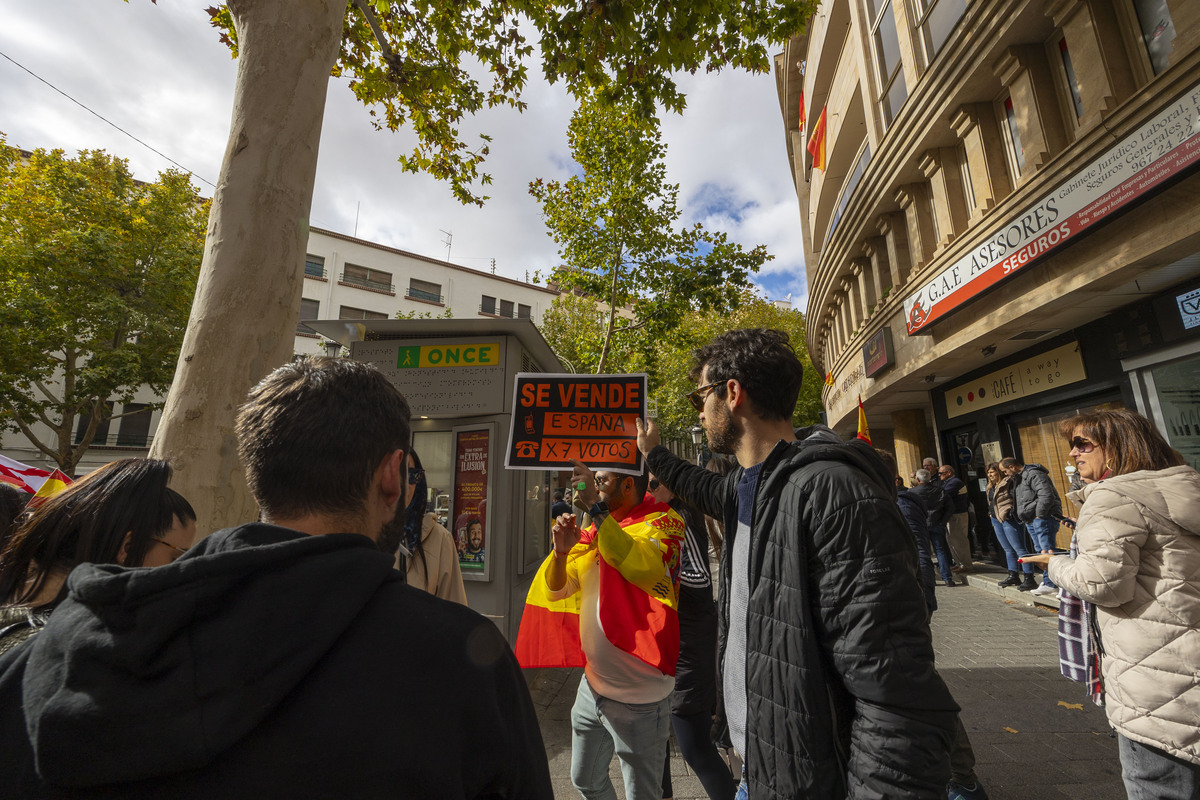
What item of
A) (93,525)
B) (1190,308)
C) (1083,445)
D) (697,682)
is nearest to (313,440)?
(93,525)

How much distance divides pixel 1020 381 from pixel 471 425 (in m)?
10.0

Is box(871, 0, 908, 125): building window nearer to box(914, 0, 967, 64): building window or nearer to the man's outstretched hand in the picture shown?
box(914, 0, 967, 64): building window

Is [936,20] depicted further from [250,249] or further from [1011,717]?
[250,249]

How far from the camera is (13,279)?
15.3 meters

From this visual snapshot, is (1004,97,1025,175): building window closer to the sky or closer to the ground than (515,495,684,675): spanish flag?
closer to the sky

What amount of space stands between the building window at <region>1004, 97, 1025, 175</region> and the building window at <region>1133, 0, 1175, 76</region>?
75.5 inches

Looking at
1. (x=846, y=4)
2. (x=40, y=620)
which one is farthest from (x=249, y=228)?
(x=846, y=4)

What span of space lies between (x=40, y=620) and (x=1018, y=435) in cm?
1285

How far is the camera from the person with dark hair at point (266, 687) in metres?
0.69

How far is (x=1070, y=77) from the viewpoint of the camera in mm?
7730

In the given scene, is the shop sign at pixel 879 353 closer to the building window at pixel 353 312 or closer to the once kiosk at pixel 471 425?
the once kiosk at pixel 471 425

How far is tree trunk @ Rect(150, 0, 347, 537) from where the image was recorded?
2072mm

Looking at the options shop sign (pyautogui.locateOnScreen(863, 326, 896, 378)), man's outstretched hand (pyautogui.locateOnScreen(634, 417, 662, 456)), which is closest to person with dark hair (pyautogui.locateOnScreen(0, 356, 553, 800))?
man's outstretched hand (pyautogui.locateOnScreen(634, 417, 662, 456))

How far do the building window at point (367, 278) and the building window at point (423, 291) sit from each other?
3.73 feet
